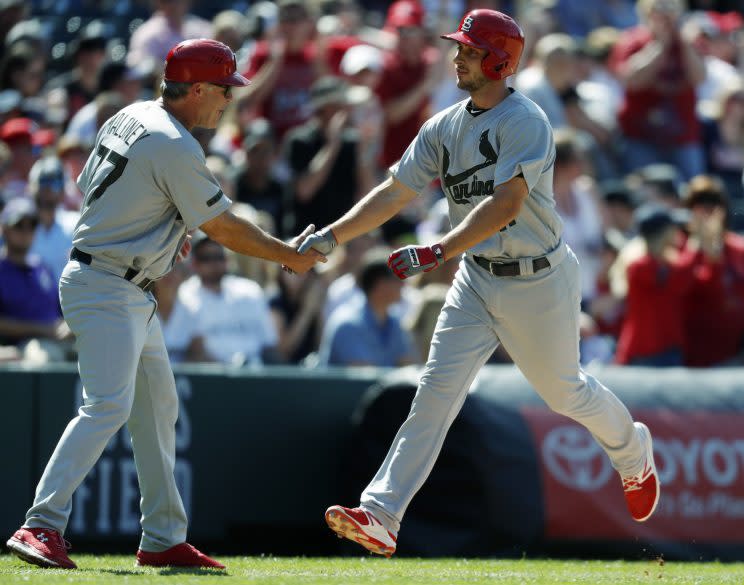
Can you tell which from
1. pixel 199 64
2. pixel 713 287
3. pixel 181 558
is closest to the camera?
pixel 199 64

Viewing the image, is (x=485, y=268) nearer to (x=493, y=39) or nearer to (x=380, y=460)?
(x=493, y=39)

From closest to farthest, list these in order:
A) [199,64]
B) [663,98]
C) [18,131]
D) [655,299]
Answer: [199,64], [655,299], [18,131], [663,98]

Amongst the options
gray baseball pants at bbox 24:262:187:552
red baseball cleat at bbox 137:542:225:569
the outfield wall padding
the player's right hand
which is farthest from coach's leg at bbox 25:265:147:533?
the outfield wall padding

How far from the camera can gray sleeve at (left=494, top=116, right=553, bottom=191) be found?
6.10 meters

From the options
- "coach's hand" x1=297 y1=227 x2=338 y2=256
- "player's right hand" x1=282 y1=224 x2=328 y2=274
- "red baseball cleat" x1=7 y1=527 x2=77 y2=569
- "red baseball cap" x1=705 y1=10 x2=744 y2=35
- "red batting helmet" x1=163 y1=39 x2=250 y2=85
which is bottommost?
"red baseball cleat" x1=7 y1=527 x2=77 y2=569

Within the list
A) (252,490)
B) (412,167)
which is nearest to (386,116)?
(252,490)

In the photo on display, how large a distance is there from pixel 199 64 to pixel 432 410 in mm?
1831

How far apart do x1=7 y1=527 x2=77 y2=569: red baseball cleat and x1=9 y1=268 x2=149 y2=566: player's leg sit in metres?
0.04

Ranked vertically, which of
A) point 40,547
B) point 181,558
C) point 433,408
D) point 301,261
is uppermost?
point 301,261

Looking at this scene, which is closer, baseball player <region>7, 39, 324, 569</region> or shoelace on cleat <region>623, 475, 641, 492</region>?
baseball player <region>7, 39, 324, 569</region>

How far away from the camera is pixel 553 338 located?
644 centimetres

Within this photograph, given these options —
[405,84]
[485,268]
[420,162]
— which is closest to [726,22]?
[405,84]

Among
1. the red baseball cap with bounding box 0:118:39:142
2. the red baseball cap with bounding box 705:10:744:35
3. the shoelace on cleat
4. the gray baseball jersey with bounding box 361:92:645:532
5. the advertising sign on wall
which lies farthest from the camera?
the red baseball cap with bounding box 705:10:744:35

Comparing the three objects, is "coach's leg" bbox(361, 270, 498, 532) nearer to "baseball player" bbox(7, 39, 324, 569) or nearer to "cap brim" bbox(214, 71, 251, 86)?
"baseball player" bbox(7, 39, 324, 569)
